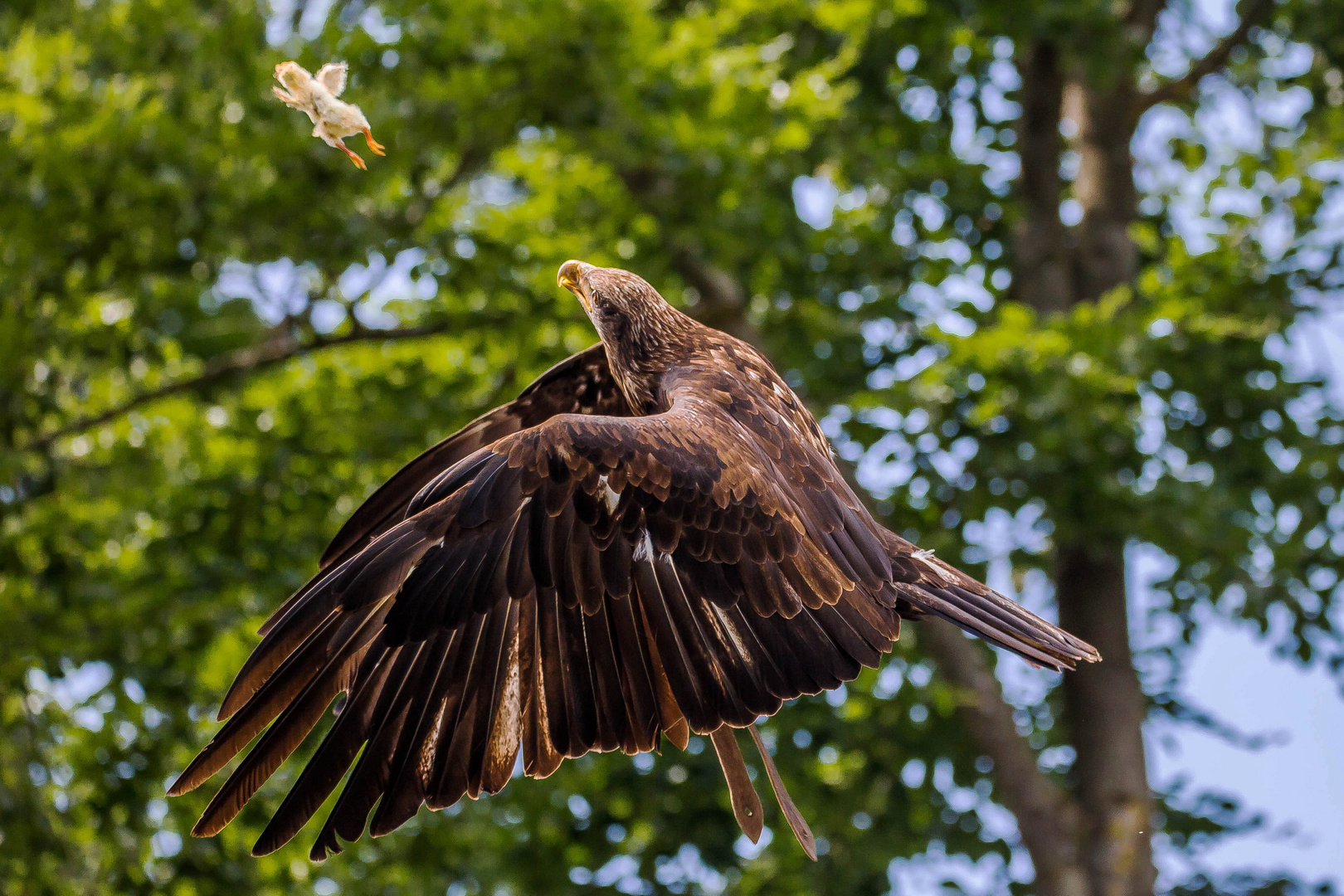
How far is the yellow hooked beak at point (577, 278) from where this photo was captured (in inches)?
178

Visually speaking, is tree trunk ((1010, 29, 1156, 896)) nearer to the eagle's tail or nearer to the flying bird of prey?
the eagle's tail

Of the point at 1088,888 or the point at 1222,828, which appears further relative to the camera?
the point at 1222,828

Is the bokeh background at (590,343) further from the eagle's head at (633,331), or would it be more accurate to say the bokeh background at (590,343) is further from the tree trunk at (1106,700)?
the eagle's head at (633,331)

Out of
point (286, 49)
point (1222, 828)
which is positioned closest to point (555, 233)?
point (286, 49)

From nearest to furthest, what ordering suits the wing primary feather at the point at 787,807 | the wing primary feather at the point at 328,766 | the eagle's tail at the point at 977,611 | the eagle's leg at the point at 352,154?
the wing primary feather at the point at 328,766 → the eagle's leg at the point at 352,154 → the wing primary feather at the point at 787,807 → the eagle's tail at the point at 977,611

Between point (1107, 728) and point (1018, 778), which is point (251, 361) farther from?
point (1107, 728)

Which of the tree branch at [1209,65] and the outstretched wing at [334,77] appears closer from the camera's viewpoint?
the outstretched wing at [334,77]

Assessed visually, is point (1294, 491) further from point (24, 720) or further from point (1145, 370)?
point (24, 720)

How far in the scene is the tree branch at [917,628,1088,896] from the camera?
380 inches

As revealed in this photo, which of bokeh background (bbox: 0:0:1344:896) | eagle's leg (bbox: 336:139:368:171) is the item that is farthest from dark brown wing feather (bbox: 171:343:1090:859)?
bokeh background (bbox: 0:0:1344:896)

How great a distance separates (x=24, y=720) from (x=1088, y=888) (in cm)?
644

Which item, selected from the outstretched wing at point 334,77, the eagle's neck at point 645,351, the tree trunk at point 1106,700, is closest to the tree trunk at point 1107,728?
the tree trunk at point 1106,700

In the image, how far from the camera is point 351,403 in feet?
30.7

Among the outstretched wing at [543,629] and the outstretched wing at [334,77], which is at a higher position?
the outstretched wing at [334,77]
